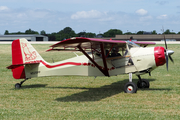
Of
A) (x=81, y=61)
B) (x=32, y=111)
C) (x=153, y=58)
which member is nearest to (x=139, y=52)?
(x=153, y=58)

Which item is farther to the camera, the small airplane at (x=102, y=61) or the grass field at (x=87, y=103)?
the small airplane at (x=102, y=61)

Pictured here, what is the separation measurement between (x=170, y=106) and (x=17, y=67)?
318 inches

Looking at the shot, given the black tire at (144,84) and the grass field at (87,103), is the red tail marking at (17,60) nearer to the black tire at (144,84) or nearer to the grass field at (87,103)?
the grass field at (87,103)

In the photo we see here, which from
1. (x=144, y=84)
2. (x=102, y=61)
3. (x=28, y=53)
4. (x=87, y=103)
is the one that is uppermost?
(x=28, y=53)

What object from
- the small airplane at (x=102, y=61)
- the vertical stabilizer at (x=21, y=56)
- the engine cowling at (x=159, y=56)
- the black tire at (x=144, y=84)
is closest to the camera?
the engine cowling at (x=159, y=56)

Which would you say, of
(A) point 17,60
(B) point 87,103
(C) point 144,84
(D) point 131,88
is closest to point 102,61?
(D) point 131,88

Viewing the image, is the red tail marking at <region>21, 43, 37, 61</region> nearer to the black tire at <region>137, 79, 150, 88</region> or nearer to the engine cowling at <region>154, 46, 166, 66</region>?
the black tire at <region>137, 79, 150, 88</region>

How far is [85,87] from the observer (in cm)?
1240

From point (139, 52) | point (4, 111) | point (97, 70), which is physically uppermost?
point (139, 52)

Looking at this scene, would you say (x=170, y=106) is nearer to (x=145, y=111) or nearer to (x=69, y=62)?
(x=145, y=111)

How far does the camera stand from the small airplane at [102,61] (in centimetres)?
1027

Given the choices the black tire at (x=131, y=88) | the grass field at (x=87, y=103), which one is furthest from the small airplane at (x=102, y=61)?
the grass field at (x=87, y=103)

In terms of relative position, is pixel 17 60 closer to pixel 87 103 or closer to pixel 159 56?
pixel 87 103

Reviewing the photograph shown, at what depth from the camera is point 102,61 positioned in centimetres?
1111
